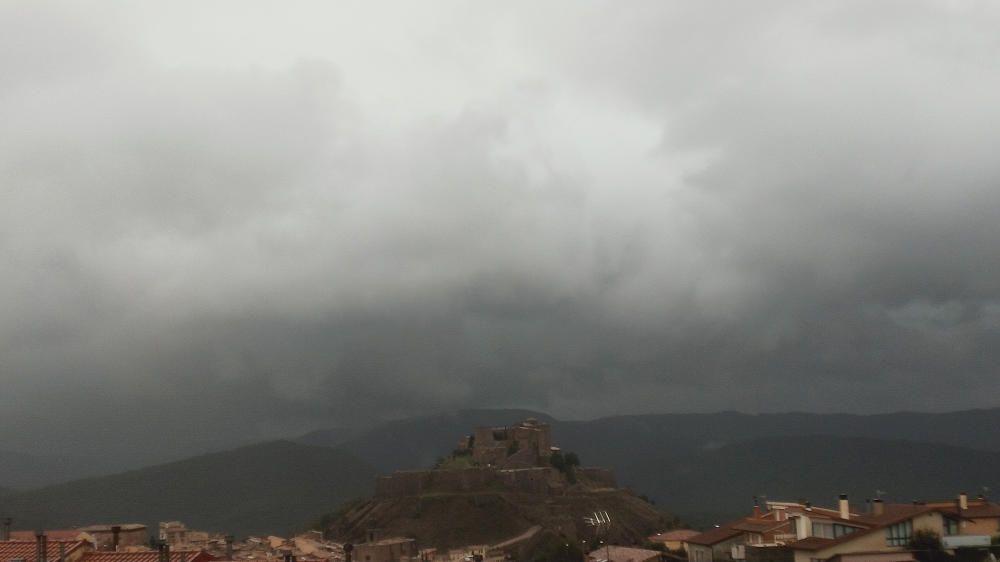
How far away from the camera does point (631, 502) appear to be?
485 feet

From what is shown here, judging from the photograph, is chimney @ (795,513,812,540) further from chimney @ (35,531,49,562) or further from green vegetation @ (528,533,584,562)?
green vegetation @ (528,533,584,562)

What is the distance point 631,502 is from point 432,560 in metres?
43.4

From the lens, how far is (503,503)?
452ft

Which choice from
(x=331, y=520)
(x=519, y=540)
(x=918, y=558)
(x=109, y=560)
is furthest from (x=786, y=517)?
(x=331, y=520)

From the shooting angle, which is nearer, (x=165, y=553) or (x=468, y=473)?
(x=165, y=553)

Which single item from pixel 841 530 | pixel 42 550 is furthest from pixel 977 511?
pixel 42 550

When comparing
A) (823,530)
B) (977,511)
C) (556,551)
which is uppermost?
(977,511)

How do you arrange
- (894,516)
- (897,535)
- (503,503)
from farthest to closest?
(503,503) → (894,516) → (897,535)

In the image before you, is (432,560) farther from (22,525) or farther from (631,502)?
(22,525)

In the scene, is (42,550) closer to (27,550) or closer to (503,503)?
(27,550)

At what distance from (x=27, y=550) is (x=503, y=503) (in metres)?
97.7

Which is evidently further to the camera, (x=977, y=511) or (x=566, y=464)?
(x=566, y=464)

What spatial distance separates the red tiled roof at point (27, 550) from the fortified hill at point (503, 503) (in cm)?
7836

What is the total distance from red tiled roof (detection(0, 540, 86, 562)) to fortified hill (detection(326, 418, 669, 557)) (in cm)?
7836
